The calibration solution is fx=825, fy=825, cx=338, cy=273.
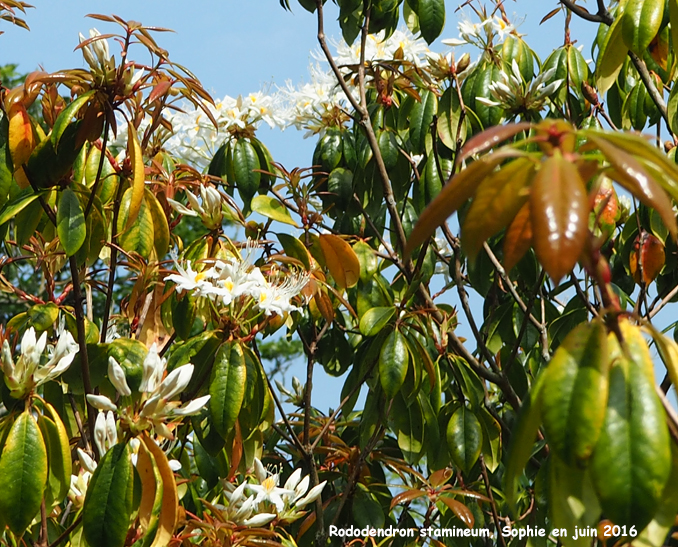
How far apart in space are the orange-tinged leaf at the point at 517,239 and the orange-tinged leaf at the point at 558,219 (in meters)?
0.09

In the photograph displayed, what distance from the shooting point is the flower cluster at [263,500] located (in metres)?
1.72

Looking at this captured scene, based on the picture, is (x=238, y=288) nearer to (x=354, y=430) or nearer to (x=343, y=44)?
(x=354, y=430)

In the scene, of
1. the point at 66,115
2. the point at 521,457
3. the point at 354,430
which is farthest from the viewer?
the point at 354,430

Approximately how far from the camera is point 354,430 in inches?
111

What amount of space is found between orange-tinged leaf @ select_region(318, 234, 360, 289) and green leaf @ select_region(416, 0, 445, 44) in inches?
26.8

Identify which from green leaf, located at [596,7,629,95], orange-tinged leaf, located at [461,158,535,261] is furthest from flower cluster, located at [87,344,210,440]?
green leaf, located at [596,7,629,95]

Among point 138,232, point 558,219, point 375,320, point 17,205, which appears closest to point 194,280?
point 138,232

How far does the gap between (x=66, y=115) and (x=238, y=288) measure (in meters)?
0.46

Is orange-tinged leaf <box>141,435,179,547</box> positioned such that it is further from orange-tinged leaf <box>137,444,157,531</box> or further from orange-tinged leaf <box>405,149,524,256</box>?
orange-tinged leaf <box>405,149,524,256</box>

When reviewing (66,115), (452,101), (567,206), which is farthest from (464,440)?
(567,206)

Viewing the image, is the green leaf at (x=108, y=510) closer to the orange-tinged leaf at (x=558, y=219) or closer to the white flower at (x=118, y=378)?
the white flower at (x=118, y=378)

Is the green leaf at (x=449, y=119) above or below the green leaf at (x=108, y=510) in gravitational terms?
above

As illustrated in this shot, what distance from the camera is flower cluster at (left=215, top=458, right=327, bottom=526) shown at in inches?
67.9

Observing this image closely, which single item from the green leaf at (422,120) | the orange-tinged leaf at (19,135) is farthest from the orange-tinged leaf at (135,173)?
the green leaf at (422,120)
